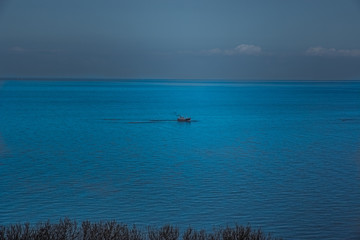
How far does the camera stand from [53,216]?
18.6 metres

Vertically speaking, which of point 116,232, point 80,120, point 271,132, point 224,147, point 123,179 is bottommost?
point 116,232

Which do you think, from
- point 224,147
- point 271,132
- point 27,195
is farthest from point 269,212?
point 271,132

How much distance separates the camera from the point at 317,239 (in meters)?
16.8

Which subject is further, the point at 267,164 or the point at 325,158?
the point at 325,158

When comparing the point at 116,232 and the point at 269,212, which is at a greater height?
the point at 269,212

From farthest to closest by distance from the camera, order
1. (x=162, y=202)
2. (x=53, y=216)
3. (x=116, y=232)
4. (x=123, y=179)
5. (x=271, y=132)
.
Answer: (x=271, y=132)
(x=123, y=179)
(x=162, y=202)
(x=53, y=216)
(x=116, y=232)

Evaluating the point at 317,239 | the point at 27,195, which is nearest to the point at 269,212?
the point at 317,239

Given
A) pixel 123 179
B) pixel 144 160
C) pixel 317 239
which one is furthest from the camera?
pixel 144 160

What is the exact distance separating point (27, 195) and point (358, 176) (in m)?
16.3

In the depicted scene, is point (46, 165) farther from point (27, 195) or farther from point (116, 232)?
point (116, 232)

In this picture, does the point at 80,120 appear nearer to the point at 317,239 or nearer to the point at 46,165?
the point at 46,165

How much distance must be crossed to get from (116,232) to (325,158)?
2009 cm

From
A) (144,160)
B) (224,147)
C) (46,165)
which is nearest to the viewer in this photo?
(46,165)

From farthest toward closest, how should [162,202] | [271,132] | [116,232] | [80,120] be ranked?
1. [80,120]
2. [271,132]
3. [162,202]
4. [116,232]
